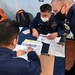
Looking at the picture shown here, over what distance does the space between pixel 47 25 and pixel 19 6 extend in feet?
4.11

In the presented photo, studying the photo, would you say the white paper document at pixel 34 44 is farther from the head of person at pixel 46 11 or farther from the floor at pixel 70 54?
the floor at pixel 70 54

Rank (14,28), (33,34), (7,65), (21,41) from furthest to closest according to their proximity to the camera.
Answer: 1. (33,34)
2. (21,41)
3. (14,28)
4. (7,65)

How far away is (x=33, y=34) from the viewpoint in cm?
187

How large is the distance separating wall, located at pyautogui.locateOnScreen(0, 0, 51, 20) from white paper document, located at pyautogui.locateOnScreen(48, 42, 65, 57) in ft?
4.91

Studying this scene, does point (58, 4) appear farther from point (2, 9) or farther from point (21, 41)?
point (2, 9)

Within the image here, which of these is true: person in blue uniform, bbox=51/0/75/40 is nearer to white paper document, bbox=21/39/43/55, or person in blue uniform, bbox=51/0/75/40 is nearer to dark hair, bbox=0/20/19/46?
white paper document, bbox=21/39/43/55

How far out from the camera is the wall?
9.85 feet

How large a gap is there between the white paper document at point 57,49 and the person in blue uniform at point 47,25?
19cm

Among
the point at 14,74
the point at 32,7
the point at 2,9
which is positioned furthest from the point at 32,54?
the point at 2,9

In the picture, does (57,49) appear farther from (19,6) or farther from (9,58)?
(19,6)

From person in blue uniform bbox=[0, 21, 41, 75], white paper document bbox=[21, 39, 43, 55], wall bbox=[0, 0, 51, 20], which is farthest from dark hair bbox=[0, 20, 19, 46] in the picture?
wall bbox=[0, 0, 51, 20]

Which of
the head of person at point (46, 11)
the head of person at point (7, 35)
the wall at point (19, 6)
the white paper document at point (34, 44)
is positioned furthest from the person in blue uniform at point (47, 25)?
the wall at point (19, 6)

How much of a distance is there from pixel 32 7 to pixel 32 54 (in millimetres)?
1901

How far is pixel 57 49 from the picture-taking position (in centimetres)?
→ 157
